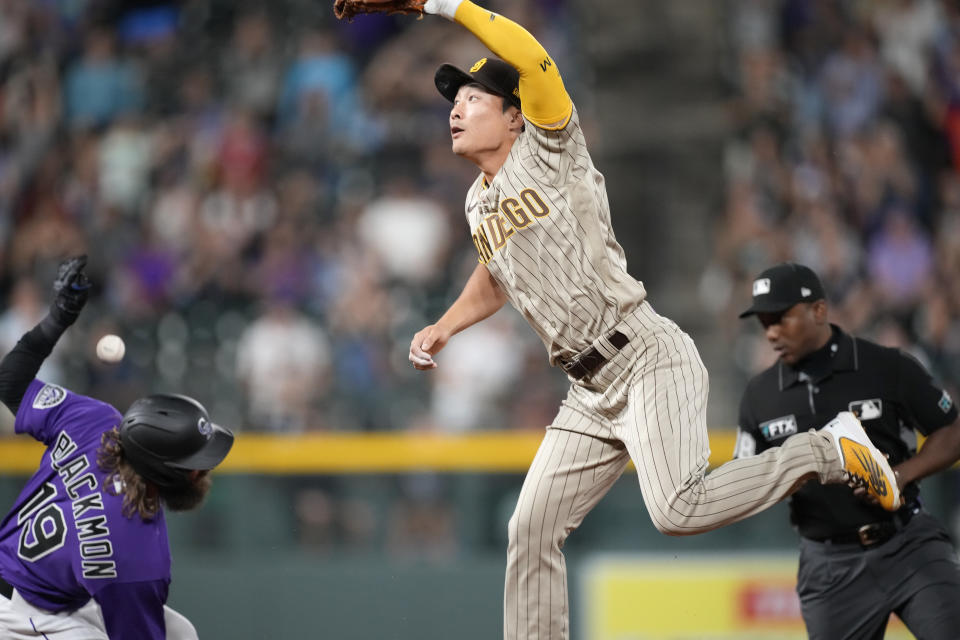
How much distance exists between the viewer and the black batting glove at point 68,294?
483 cm

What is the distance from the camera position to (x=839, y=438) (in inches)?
184

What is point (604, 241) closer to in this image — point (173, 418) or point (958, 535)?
point (173, 418)

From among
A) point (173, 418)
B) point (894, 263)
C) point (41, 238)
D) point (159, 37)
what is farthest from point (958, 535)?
point (159, 37)

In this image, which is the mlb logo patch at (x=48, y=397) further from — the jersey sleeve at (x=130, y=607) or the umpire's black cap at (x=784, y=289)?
the umpire's black cap at (x=784, y=289)

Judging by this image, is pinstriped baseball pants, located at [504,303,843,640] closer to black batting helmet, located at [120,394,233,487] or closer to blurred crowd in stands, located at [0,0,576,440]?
black batting helmet, located at [120,394,233,487]

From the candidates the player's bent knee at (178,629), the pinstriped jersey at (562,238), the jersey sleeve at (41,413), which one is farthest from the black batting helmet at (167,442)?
the pinstriped jersey at (562,238)

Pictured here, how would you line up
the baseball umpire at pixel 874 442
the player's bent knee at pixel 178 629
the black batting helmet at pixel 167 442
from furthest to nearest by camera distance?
the baseball umpire at pixel 874 442
the player's bent knee at pixel 178 629
the black batting helmet at pixel 167 442

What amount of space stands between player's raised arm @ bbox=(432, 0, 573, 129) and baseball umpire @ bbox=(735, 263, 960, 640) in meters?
1.23

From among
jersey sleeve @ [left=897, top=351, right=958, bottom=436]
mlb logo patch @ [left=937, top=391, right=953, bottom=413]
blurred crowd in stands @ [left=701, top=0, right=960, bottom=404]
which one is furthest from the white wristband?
blurred crowd in stands @ [left=701, top=0, right=960, bottom=404]

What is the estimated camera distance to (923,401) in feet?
16.7

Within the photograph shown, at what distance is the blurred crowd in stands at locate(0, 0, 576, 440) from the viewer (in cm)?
855

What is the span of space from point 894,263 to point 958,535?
2731 mm

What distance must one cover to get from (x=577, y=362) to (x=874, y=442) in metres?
1.25

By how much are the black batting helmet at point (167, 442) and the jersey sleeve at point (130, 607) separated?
361 mm
